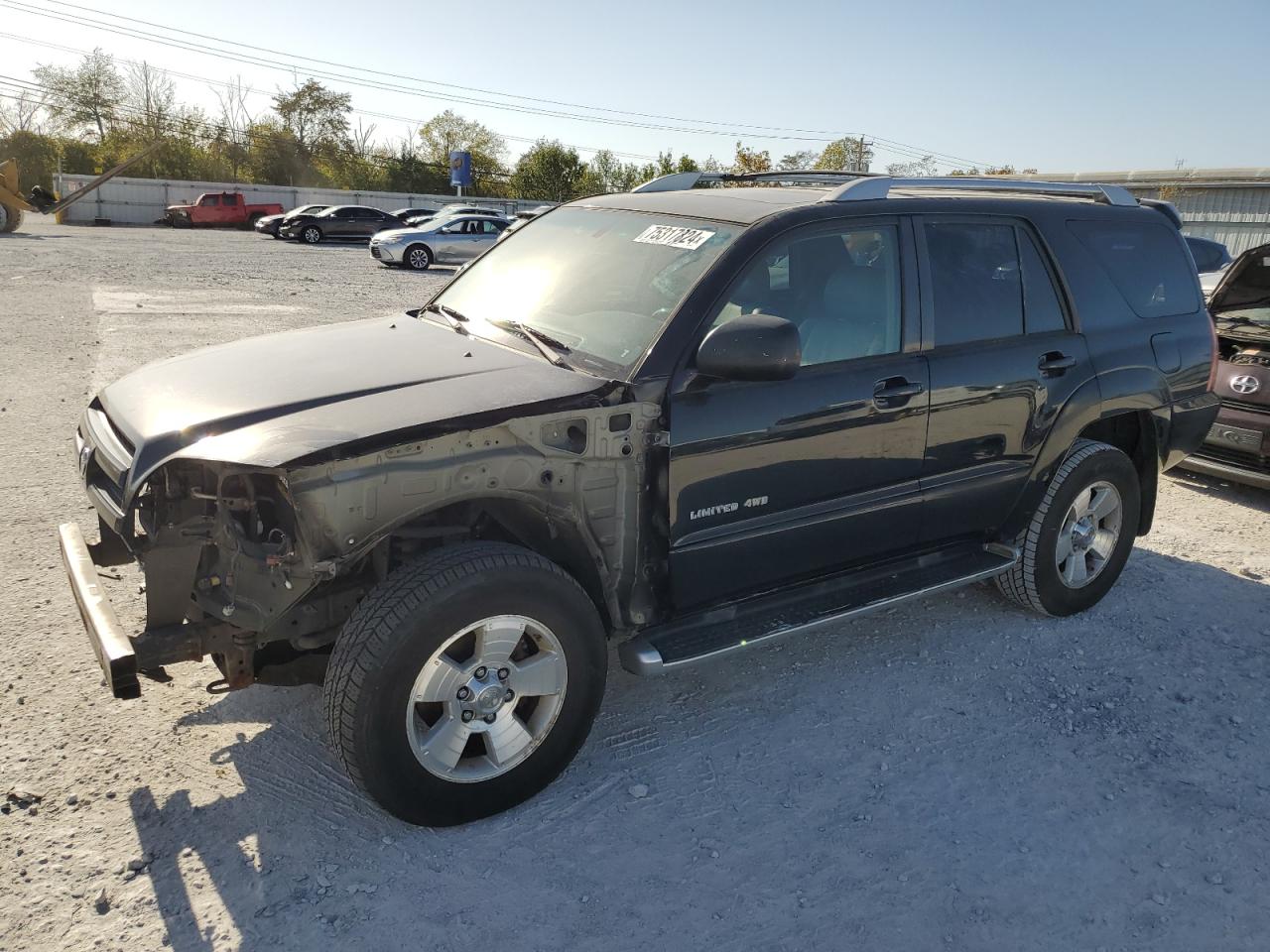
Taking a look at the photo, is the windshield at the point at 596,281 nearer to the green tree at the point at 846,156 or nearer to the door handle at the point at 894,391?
the door handle at the point at 894,391

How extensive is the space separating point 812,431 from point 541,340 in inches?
42.9

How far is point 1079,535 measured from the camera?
15.5 feet

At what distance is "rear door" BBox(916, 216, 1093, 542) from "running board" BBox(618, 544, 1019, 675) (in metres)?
0.14

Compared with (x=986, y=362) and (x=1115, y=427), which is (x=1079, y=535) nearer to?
(x=1115, y=427)

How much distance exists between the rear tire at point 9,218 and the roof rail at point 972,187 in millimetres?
32564

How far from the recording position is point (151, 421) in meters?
2.99

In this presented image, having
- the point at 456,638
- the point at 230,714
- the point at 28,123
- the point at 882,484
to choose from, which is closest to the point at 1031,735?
the point at 882,484

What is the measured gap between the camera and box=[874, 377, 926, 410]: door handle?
3.72 metres

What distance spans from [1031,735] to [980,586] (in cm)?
154

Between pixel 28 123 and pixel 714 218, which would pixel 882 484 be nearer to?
pixel 714 218

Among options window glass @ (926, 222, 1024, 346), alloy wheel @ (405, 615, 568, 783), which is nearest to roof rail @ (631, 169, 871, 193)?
window glass @ (926, 222, 1024, 346)

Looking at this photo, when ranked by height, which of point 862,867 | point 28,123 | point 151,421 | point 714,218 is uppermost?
point 28,123

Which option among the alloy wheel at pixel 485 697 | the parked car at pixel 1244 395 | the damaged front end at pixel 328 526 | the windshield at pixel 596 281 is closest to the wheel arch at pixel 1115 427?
the parked car at pixel 1244 395

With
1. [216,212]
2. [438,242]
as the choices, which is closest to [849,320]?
[438,242]
